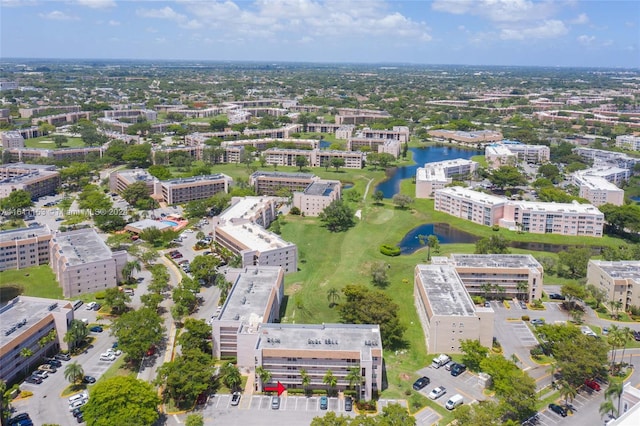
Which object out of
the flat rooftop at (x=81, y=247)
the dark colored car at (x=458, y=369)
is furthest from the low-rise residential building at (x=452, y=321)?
the flat rooftop at (x=81, y=247)

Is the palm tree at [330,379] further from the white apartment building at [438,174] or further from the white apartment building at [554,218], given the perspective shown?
the white apartment building at [438,174]

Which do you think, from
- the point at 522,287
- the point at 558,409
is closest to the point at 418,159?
the point at 522,287

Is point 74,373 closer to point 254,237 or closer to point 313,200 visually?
point 254,237

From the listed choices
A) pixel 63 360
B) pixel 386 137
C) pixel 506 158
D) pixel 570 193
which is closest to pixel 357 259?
pixel 63 360

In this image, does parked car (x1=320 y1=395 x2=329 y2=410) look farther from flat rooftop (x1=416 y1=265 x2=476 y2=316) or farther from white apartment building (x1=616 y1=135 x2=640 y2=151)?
white apartment building (x1=616 y1=135 x2=640 y2=151)

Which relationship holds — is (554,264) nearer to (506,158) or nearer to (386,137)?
(506,158)
